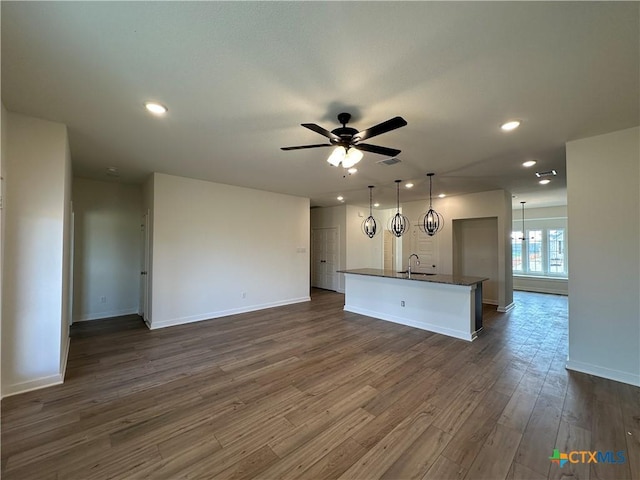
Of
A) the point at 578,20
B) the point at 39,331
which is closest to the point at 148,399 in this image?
the point at 39,331

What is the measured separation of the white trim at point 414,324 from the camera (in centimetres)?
419

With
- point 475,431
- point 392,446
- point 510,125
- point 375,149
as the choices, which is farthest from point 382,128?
point 475,431

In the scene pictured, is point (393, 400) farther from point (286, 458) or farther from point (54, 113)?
point (54, 113)

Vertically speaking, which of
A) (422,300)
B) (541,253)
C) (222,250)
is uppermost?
(222,250)

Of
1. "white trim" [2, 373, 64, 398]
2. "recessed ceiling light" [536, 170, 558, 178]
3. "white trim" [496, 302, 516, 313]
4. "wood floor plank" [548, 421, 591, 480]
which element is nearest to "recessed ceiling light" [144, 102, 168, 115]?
"white trim" [2, 373, 64, 398]

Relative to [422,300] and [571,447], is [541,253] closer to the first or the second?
[422,300]

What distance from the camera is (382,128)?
2127 millimetres

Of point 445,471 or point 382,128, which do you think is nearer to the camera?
point 445,471

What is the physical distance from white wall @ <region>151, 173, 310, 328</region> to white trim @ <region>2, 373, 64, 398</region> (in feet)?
5.86

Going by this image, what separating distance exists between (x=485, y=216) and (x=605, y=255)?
3343 millimetres

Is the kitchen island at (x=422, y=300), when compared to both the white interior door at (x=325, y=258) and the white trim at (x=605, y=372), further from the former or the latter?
the white interior door at (x=325, y=258)

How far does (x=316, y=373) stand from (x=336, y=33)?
314cm

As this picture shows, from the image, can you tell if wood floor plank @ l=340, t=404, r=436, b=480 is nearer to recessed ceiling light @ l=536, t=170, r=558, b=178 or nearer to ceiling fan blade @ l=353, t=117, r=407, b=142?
ceiling fan blade @ l=353, t=117, r=407, b=142

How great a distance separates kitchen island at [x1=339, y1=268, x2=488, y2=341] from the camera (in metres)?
4.24
